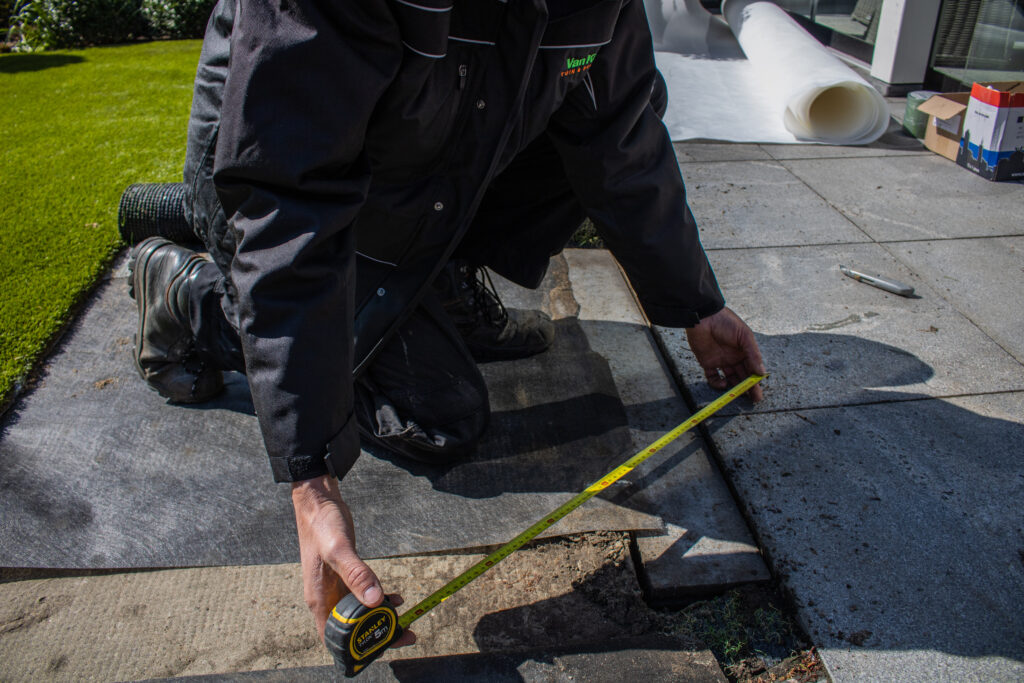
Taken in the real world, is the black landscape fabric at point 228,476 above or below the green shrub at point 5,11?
below

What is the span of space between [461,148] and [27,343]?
6.61 feet

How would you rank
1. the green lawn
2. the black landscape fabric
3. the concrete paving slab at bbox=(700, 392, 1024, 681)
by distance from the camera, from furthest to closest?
the green lawn → the black landscape fabric → the concrete paving slab at bbox=(700, 392, 1024, 681)

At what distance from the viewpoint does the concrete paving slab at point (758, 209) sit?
362cm

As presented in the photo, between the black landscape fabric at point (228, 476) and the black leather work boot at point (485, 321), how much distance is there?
6 centimetres

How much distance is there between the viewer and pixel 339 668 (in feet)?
4.99

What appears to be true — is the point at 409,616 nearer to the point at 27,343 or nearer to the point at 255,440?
the point at 255,440

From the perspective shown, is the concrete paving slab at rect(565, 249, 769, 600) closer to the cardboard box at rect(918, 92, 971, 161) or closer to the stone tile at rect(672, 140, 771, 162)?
the stone tile at rect(672, 140, 771, 162)

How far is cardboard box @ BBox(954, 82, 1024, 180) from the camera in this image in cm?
387

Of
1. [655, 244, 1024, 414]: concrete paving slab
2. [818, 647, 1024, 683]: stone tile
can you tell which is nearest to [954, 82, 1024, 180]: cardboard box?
[655, 244, 1024, 414]: concrete paving slab

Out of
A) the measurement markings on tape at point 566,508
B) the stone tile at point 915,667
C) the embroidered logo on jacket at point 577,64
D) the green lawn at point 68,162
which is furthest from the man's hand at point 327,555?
the green lawn at point 68,162

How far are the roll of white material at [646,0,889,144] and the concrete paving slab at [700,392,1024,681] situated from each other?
284 centimetres

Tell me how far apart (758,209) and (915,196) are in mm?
863

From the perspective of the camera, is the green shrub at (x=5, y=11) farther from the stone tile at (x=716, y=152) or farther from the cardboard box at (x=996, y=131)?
the cardboard box at (x=996, y=131)

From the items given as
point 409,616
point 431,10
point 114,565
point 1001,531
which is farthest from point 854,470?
point 114,565
